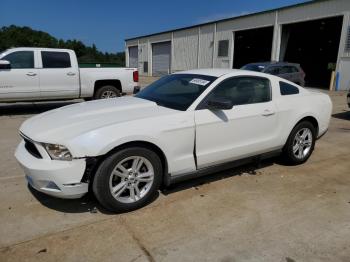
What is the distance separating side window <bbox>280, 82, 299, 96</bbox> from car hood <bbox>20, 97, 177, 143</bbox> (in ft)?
6.46

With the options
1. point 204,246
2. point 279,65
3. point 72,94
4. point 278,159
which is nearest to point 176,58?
point 279,65

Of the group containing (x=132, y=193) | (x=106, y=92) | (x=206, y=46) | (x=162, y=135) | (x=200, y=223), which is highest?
(x=206, y=46)

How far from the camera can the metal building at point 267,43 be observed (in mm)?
19500

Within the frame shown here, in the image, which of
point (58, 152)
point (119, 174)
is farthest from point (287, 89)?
point (58, 152)

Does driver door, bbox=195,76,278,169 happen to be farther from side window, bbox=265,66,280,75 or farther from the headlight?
side window, bbox=265,66,280,75

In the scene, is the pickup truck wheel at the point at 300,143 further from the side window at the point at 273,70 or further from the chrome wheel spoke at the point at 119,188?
the side window at the point at 273,70

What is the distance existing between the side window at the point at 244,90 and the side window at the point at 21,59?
267 inches

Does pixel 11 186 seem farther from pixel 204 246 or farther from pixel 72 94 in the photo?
pixel 72 94

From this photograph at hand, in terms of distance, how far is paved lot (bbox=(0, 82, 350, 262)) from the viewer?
2.81 meters

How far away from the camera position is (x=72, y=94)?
966 cm

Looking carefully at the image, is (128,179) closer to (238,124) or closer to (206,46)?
(238,124)

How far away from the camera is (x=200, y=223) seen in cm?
329

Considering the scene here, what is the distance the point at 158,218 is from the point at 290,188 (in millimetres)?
1904

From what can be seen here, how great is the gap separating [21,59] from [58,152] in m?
6.79
